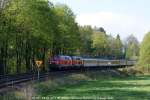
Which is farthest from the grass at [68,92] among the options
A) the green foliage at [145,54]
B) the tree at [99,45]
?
the tree at [99,45]

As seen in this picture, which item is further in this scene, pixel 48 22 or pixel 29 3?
pixel 48 22

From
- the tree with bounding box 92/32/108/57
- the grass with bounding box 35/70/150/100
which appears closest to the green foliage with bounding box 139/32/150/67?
the tree with bounding box 92/32/108/57

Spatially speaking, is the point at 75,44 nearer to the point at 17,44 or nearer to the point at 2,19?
the point at 17,44

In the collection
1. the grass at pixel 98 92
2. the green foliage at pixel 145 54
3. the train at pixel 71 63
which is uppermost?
the green foliage at pixel 145 54

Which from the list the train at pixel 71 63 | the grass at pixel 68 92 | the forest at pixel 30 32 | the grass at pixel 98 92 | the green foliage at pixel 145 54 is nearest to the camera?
the grass at pixel 68 92

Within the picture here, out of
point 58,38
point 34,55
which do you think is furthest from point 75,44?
point 34,55

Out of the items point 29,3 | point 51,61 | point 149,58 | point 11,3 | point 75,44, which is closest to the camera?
point 11,3

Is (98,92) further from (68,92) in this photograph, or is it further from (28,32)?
(28,32)

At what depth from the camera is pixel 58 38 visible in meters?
96.1

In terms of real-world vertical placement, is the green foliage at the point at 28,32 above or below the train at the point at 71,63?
above

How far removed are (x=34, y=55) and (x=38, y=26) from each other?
14593mm

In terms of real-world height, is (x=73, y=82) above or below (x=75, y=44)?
below

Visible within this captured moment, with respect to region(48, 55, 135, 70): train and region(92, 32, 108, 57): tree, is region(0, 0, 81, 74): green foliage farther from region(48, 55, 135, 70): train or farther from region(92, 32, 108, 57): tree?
region(92, 32, 108, 57): tree

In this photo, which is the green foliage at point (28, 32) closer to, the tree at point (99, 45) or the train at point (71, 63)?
the train at point (71, 63)
